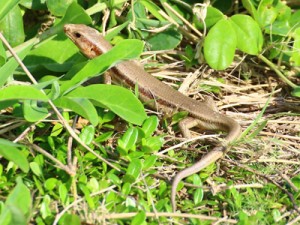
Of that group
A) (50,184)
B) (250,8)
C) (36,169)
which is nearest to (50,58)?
(36,169)

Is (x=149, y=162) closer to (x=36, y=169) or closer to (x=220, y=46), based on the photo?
(x=36, y=169)

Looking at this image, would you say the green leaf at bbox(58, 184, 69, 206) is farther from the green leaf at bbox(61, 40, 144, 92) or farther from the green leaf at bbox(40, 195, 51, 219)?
the green leaf at bbox(61, 40, 144, 92)

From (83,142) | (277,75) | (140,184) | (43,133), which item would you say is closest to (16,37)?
(43,133)

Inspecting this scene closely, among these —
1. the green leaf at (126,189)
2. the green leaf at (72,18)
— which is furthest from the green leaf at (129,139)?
the green leaf at (72,18)

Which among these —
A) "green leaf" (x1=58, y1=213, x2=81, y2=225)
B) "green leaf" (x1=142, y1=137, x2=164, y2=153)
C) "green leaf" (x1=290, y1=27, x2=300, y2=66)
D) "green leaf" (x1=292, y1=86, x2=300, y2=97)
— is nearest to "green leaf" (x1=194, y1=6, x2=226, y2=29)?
"green leaf" (x1=290, y1=27, x2=300, y2=66)

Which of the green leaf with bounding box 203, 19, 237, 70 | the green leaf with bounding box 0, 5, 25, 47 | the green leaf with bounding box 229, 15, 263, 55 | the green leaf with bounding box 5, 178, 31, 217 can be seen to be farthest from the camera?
the green leaf with bounding box 229, 15, 263, 55

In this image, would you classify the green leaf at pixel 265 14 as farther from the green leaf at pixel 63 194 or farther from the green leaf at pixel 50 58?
the green leaf at pixel 63 194
